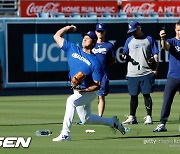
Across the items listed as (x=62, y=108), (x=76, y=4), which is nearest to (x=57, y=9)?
(x=76, y=4)

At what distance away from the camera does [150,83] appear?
16.0 metres

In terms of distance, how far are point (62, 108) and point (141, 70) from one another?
471 cm

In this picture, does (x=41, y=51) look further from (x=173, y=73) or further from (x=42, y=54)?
(x=173, y=73)

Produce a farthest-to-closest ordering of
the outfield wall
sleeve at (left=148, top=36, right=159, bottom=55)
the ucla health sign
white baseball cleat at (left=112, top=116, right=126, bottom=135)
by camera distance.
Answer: the ucla health sign < the outfield wall < sleeve at (left=148, top=36, right=159, bottom=55) < white baseball cleat at (left=112, top=116, right=126, bottom=135)

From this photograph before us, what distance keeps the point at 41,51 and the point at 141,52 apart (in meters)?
13.4

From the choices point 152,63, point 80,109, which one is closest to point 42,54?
point 152,63

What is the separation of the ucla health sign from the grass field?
6.59m

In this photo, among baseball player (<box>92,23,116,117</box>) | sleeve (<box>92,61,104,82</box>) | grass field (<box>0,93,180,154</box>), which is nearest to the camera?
grass field (<box>0,93,180,154</box>)

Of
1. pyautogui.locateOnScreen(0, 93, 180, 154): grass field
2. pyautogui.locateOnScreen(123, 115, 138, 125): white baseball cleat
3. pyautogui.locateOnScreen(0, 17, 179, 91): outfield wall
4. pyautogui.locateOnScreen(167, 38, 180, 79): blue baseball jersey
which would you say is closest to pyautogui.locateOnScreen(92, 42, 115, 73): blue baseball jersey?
pyautogui.locateOnScreen(123, 115, 138, 125): white baseball cleat

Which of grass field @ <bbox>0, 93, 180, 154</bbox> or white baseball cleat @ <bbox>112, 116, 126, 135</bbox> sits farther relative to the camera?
white baseball cleat @ <bbox>112, 116, 126, 135</bbox>

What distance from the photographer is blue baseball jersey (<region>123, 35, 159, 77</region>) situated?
15875 mm

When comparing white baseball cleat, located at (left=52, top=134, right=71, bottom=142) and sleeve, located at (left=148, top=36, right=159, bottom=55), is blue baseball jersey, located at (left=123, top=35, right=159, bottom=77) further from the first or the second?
white baseball cleat, located at (left=52, top=134, right=71, bottom=142)

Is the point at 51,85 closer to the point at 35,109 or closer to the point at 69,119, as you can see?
the point at 35,109

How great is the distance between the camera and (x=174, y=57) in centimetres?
1384
